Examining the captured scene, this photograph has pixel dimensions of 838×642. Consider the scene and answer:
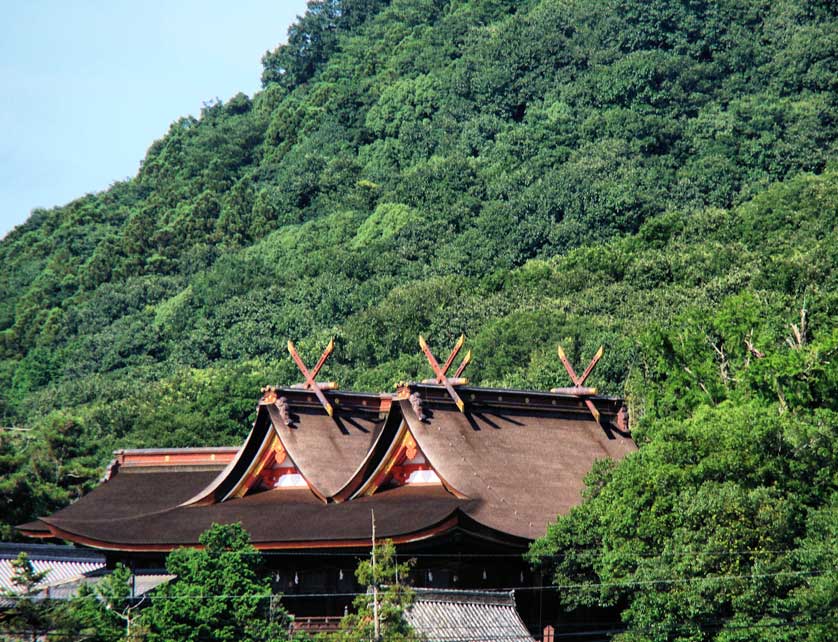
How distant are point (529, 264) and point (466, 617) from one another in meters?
68.3

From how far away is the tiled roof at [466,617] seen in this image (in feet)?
106

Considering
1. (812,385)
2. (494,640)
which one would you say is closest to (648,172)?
(812,385)

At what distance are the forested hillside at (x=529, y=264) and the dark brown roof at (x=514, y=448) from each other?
2.19 metres

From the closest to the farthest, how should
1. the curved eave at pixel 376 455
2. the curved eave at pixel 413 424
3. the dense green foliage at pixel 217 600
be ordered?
1. the dense green foliage at pixel 217 600
2. the curved eave at pixel 413 424
3. the curved eave at pixel 376 455

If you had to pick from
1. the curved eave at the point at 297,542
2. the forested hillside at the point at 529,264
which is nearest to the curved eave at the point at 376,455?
the curved eave at the point at 297,542

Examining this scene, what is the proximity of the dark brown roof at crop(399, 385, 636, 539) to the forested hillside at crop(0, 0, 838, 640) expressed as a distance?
219 cm

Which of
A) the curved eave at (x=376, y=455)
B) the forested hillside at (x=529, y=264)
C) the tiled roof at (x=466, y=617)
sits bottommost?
the tiled roof at (x=466, y=617)

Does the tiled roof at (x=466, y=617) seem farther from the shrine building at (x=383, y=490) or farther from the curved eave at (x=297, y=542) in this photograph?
the shrine building at (x=383, y=490)

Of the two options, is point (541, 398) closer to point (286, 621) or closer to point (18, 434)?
point (286, 621)

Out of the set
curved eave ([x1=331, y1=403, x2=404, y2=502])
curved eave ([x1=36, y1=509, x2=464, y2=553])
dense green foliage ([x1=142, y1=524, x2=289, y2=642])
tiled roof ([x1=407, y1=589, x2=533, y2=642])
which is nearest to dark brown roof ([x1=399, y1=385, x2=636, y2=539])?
curved eave ([x1=331, y1=403, x2=404, y2=502])

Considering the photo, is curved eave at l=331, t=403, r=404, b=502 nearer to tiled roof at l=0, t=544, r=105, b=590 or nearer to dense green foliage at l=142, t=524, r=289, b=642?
dense green foliage at l=142, t=524, r=289, b=642

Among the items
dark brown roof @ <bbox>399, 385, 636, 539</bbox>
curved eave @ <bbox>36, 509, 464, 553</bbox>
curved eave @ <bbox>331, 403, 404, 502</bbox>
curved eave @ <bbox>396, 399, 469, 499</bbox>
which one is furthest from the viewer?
curved eave @ <bbox>331, 403, 404, 502</bbox>

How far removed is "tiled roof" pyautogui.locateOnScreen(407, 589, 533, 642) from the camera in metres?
32.4

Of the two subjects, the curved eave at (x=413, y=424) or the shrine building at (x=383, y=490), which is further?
the curved eave at (x=413, y=424)
